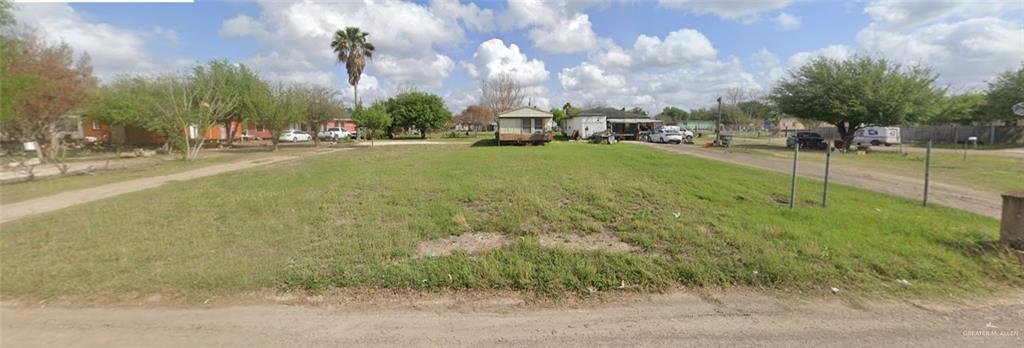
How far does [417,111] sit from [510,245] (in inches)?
1784

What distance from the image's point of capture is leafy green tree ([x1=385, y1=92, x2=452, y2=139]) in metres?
47.8

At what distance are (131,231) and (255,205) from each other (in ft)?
5.95

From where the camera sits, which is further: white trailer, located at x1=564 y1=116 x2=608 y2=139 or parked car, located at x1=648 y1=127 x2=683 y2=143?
white trailer, located at x1=564 y1=116 x2=608 y2=139

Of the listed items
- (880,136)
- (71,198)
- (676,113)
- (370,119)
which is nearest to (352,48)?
(370,119)

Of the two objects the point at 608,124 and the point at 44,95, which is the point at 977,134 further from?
the point at 44,95

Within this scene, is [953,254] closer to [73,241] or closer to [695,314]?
[695,314]

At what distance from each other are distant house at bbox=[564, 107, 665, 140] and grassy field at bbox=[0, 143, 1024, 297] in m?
32.2

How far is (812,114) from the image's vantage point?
2791 cm

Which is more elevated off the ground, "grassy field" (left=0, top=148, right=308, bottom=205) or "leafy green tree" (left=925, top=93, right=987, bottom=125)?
"leafy green tree" (left=925, top=93, right=987, bottom=125)

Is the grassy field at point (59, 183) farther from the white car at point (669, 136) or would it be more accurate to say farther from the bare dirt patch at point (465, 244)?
the white car at point (669, 136)

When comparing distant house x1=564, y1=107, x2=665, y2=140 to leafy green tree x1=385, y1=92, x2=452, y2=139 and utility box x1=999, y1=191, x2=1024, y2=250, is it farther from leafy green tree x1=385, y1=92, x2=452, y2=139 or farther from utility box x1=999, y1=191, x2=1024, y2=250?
utility box x1=999, y1=191, x2=1024, y2=250

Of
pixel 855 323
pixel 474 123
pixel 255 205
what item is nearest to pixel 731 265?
pixel 855 323

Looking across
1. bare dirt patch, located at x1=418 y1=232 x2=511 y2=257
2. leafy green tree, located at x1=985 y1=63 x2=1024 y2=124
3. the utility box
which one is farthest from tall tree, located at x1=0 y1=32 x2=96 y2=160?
leafy green tree, located at x1=985 y1=63 x2=1024 y2=124

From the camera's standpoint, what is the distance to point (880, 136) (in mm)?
31438
